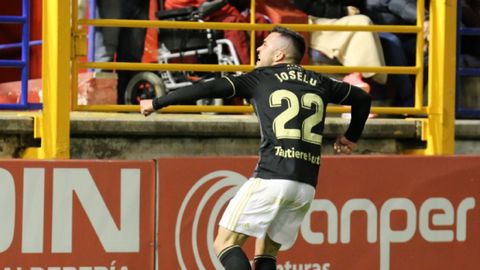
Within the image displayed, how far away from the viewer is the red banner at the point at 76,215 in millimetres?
8250

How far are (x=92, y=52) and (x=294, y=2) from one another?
1.93 metres

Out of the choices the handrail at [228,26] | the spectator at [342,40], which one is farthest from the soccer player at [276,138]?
the spectator at [342,40]

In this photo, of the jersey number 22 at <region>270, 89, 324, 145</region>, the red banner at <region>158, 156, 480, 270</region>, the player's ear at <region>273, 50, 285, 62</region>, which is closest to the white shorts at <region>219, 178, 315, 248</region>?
the jersey number 22 at <region>270, 89, 324, 145</region>

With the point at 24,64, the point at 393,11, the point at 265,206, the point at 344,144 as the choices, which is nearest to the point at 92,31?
the point at 24,64

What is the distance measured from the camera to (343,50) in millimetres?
10125

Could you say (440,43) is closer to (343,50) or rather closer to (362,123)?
(343,50)

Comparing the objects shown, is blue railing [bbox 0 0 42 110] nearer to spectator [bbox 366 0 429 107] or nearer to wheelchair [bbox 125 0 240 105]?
wheelchair [bbox 125 0 240 105]

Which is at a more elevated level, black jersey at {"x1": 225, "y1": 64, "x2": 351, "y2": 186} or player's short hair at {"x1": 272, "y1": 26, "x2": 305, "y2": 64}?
player's short hair at {"x1": 272, "y1": 26, "x2": 305, "y2": 64}

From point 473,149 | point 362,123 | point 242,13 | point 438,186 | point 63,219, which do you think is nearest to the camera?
point 362,123

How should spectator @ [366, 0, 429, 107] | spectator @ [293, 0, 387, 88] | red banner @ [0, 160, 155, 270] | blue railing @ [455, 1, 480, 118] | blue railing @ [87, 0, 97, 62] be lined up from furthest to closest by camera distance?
blue railing @ [87, 0, 97, 62] < spectator @ [366, 0, 429, 107] < spectator @ [293, 0, 387, 88] < blue railing @ [455, 1, 480, 118] < red banner @ [0, 160, 155, 270]

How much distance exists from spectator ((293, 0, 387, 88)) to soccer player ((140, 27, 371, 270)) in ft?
8.91

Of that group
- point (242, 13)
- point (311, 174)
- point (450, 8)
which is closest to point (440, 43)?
point (450, 8)

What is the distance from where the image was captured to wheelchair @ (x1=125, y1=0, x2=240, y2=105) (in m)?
10.1

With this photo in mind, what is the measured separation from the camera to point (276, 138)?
7129mm
